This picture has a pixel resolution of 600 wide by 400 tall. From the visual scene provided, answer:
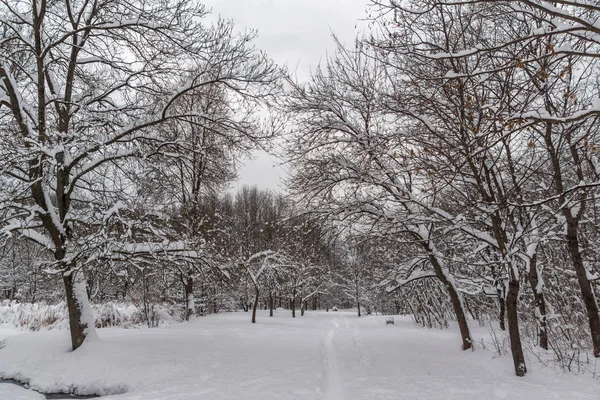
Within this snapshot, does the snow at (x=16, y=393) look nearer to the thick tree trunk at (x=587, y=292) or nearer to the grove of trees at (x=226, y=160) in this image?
the grove of trees at (x=226, y=160)

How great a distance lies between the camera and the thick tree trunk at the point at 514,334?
575cm

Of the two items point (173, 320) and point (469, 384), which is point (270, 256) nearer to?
point (173, 320)

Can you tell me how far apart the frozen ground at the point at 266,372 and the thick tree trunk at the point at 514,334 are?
205mm

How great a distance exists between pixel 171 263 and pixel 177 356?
1.96m

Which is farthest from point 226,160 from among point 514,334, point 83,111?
point 514,334

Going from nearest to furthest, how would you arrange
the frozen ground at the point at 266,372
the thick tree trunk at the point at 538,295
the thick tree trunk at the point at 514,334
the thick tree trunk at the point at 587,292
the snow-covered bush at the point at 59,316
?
A: the frozen ground at the point at 266,372, the thick tree trunk at the point at 514,334, the thick tree trunk at the point at 587,292, the thick tree trunk at the point at 538,295, the snow-covered bush at the point at 59,316

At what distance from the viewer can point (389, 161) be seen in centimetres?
803

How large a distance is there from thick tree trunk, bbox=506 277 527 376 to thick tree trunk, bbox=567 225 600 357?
1491mm

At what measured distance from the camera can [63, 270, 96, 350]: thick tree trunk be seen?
7273 mm

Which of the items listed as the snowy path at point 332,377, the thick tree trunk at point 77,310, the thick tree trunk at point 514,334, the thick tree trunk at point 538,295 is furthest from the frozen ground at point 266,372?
the thick tree trunk at point 538,295

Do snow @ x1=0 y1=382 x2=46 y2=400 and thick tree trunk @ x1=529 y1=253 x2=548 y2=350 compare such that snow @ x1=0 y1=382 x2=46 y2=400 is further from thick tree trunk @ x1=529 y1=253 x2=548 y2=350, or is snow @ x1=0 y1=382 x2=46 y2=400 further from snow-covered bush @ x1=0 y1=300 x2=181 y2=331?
thick tree trunk @ x1=529 y1=253 x2=548 y2=350

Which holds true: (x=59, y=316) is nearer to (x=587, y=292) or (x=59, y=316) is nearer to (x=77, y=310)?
(x=77, y=310)

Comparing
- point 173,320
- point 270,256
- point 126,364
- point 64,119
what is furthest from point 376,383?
point 173,320

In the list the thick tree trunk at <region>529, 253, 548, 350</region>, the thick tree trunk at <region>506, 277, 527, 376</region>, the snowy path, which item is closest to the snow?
the snowy path
